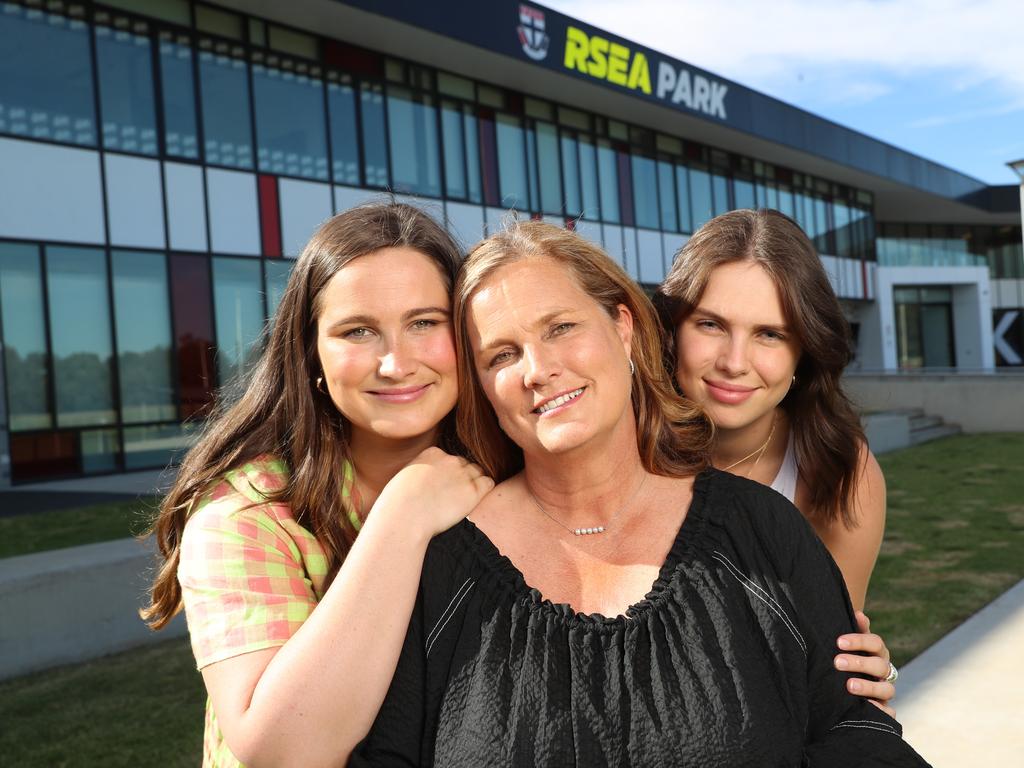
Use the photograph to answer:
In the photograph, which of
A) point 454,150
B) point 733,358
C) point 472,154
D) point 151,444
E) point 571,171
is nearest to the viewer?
point 733,358

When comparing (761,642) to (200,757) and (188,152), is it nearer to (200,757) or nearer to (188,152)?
(200,757)

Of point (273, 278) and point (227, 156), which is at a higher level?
point (227, 156)

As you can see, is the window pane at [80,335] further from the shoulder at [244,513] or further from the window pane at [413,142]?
the shoulder at [244,513]

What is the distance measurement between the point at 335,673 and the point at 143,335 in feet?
38.6

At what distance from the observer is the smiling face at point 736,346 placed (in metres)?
2.73

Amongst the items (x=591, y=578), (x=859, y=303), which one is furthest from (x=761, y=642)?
(x=859, y=303)

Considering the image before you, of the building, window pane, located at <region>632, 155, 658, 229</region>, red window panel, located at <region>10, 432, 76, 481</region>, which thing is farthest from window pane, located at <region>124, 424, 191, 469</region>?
window pane, located at <region>632, 155, 658, 229</region>

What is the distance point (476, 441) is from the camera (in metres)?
2.40

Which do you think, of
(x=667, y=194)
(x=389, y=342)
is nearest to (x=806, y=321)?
(x=389, y=342)

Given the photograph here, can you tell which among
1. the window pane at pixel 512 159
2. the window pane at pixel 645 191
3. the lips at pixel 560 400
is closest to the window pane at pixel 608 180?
the window pane at pixel 645 191

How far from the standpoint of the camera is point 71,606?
5246mm

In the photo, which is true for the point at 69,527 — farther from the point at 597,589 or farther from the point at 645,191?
the point at 645,191

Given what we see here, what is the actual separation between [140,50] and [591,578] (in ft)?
41.4

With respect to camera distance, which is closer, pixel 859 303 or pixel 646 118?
pixel 646 118
